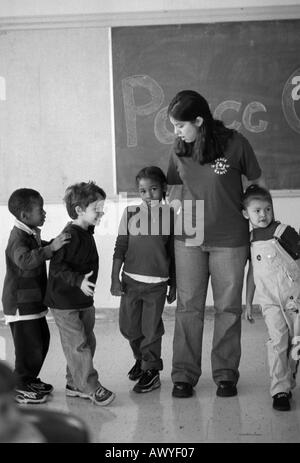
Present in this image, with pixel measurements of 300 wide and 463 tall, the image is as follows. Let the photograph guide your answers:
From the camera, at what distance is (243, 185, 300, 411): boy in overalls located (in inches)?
109

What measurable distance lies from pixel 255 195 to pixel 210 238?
0.27 meters

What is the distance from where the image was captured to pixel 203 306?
9.77 ft

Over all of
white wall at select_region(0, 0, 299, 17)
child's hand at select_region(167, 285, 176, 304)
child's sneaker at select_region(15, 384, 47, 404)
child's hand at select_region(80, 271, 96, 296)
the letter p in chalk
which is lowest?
child's sneaker at select_region(15, 384, 47, 404)

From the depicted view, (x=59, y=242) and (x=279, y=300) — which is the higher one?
(x=59, y=242)

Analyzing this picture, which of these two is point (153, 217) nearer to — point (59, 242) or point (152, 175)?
point (152, 175)

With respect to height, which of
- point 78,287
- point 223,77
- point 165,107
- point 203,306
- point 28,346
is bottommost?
point 28,346

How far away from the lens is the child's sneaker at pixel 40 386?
2.99 metres

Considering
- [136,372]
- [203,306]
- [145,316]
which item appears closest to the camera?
[203,306]

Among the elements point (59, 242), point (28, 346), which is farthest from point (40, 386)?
point (59, 242)

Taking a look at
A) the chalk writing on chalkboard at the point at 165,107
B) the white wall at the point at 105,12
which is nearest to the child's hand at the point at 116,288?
the white wall at the point at 105,12

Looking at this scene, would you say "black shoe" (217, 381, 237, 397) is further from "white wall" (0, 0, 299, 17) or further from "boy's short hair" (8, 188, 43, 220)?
"white wall" (0, 0, 299, 17)

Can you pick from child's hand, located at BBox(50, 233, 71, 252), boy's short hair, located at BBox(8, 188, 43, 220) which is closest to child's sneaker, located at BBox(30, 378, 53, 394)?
child's hand, located at BBox(50, 233, 71, 252)

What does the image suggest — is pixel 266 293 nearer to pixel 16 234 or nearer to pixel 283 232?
pixel 283 232

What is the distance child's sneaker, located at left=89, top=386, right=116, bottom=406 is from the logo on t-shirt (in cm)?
106
